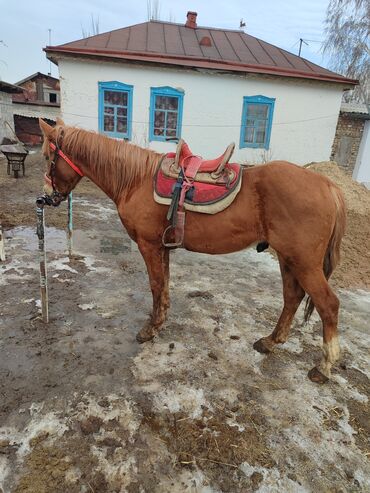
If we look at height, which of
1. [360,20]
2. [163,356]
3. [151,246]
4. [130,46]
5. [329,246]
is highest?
[360,20]

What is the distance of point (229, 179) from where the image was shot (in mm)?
2662

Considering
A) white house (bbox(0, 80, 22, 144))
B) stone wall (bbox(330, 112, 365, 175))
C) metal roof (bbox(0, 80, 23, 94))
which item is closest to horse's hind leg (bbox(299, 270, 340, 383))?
stone wall (bbox(330, 112, 365, 175))

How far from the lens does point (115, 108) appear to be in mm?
11742

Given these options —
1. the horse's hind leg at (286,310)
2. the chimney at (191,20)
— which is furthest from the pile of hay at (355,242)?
the chimney at (191,20)

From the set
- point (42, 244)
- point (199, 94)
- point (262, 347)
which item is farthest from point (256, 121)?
point (42, 244)

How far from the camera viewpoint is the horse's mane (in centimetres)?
298

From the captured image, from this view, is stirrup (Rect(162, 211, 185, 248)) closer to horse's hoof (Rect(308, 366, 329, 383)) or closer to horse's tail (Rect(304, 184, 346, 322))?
horse's tail (Rect(304, 184, 346, 322))

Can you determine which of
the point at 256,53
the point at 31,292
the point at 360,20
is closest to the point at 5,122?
the point at 256,53

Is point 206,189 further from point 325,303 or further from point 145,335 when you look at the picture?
point 145,335

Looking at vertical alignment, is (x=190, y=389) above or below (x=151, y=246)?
below

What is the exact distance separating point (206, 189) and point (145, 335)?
1.54 meters

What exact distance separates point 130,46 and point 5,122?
8.61 m

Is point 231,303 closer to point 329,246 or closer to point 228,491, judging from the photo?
point 329,246

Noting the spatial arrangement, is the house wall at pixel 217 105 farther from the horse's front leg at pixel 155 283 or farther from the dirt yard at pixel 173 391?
the horse's front leg at pixel 155 283
